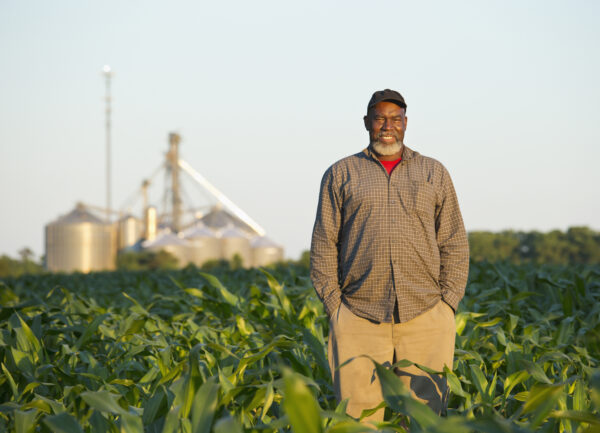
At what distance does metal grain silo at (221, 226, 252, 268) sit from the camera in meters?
66.2

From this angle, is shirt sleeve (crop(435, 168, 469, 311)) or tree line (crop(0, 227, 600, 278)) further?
tree line (crop(0, 227, 600, 278))

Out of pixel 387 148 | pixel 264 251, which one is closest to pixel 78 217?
pixel 264 251

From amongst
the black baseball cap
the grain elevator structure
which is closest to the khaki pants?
the black baseball cap

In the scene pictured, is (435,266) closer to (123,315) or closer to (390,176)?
(390,176)

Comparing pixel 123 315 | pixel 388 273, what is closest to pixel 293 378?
pixel 388 273

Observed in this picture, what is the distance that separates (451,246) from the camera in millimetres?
3764

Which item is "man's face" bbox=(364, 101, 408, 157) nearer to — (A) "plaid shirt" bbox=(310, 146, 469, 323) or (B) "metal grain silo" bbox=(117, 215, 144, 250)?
(A) "plaid shirt" bbox=(310, 146, 469, 323)

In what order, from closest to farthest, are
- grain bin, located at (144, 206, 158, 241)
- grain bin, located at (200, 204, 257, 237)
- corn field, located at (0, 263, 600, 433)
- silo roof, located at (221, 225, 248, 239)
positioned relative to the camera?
1. corn field, located at (0, 263, 600, 433)
2. silo roof, located at (221, 225, 248, 239)
3. grain bin, located at (144, 206, 158, 241)
4. grain bin, located at (200, 204, 257, 237)

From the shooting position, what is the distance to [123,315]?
6.61 meters

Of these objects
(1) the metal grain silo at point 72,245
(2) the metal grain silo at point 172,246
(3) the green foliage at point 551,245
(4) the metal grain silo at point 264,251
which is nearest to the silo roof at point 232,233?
(4) the metal grain silo at point 264,251

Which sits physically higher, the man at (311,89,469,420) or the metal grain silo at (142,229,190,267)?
the man at (311,89,469,420)

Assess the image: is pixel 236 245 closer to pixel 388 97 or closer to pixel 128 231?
pixel 128 231

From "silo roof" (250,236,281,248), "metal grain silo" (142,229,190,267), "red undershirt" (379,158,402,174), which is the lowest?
"silo roof" (250,236,281,248)

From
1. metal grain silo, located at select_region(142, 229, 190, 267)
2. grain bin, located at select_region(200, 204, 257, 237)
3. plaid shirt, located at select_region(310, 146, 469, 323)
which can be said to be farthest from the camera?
grain bin, located at select_region(200, 204, 257, 237)
